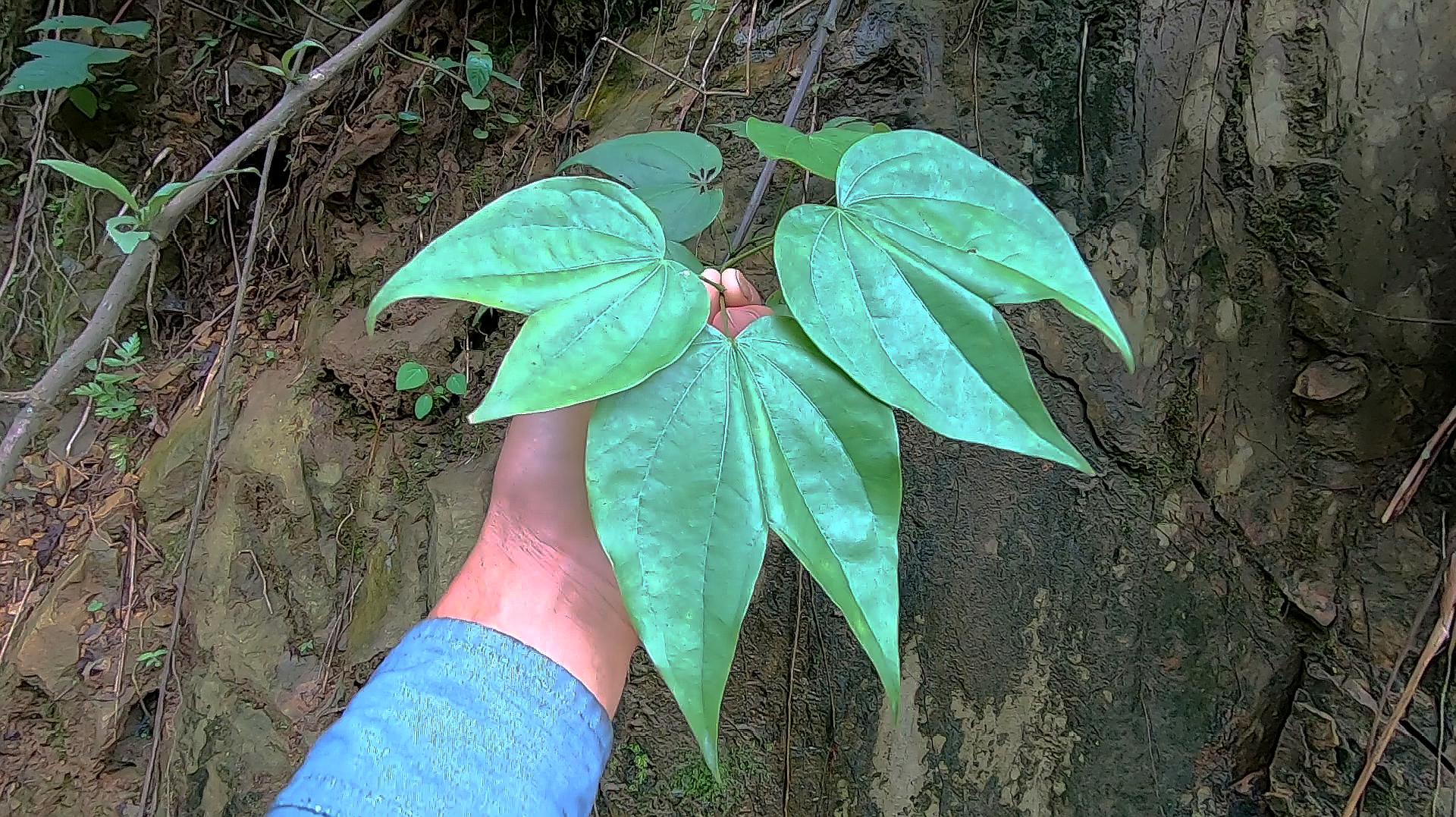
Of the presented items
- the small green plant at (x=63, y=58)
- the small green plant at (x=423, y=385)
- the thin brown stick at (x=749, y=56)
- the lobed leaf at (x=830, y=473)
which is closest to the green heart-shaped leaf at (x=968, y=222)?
the lobed leaf at (x=830, y=473)

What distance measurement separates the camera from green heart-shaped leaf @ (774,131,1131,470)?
54cm

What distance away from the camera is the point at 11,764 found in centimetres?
162

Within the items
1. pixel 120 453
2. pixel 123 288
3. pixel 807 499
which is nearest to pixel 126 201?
pixel 123 288

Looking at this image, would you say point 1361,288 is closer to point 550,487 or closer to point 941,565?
point 941,565

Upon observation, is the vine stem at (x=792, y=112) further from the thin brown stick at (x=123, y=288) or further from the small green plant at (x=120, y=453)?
the small green plant at (x=120, y=453)

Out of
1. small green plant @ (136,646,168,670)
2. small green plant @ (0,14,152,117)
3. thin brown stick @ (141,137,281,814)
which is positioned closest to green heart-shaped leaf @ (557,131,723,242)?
thin brown stick @ (141,137,281,814)

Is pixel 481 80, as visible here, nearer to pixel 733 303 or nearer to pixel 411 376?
pixel 411 376

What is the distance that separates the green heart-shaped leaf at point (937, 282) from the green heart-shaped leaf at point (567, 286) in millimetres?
97

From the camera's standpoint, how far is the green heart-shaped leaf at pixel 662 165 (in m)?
0.84

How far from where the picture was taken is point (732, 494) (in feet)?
1.81

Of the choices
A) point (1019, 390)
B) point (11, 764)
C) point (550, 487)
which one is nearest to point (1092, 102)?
point (1019, 390)

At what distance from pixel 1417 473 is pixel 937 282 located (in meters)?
0.71

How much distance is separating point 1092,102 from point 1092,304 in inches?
26.9

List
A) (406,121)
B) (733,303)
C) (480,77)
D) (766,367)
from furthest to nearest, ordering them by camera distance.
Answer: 1. (406,121)
2. (480,77)
3. (733,303)
4. (766,367)
